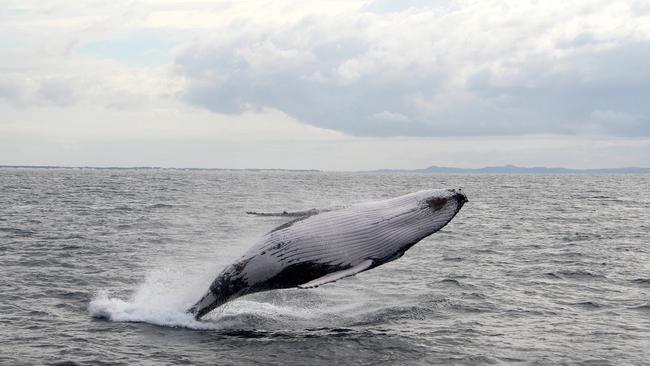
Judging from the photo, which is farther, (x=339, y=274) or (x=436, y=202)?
(x=436, y=202)

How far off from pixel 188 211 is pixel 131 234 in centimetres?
1394

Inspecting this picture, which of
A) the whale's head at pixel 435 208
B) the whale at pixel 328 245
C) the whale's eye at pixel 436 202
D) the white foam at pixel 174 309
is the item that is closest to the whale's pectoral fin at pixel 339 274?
the whale at pixel 328 245

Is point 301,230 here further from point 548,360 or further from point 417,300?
point 417,300

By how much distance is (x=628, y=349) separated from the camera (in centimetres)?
1098

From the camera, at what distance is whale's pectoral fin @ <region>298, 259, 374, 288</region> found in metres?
10.0

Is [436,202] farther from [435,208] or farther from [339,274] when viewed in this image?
[339,274]

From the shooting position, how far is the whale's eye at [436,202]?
1072 cm

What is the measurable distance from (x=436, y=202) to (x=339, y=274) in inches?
77.9

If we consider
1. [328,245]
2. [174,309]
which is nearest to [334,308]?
[174,309]

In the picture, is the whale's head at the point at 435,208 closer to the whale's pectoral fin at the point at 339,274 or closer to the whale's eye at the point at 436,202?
the whale's eye at the point at 436,202

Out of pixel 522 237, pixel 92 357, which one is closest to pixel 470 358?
pixel 92 357

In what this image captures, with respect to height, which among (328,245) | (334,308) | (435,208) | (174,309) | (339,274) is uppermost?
(435,208)

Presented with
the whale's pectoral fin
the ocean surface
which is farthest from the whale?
the ocean surface

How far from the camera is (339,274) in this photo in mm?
10086
